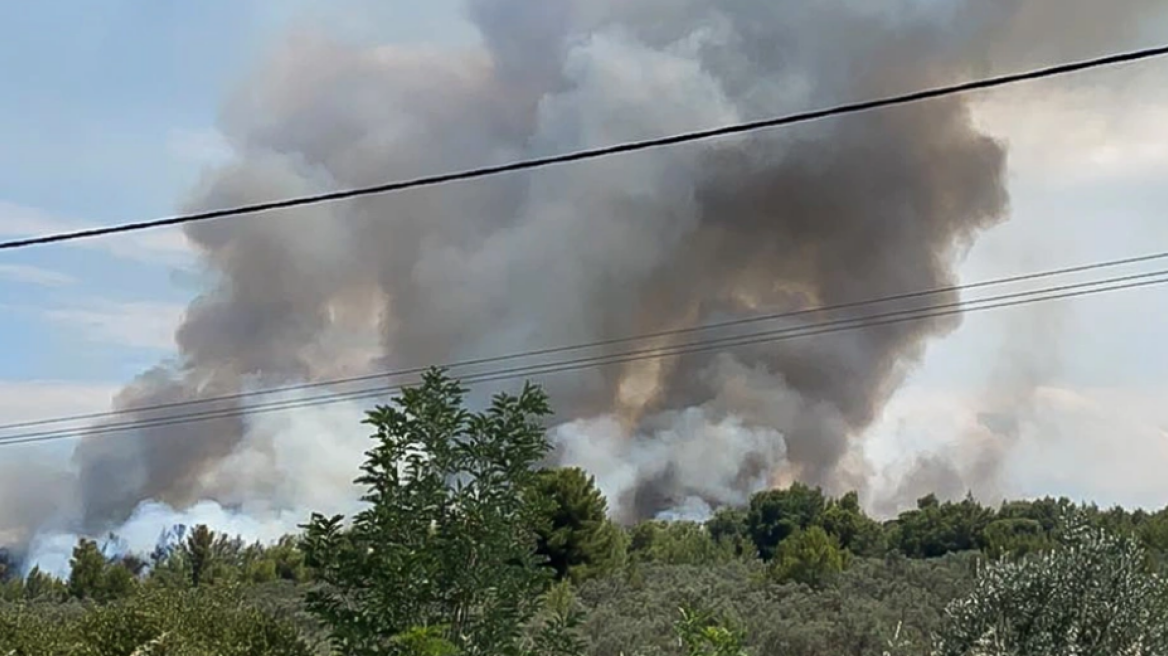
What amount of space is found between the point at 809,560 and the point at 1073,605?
639 cm

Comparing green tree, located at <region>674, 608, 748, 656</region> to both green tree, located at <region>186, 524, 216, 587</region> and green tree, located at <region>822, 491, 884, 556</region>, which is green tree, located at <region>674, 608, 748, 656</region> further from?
green tree, located at <region>186, 524, 216, 587</region>

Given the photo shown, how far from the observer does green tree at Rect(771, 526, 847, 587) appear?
43.0 feet

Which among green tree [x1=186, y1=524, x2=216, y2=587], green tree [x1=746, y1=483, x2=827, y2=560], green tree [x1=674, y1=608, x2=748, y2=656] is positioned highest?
green tree [x1=746, y1=483, x2=827, y2=560]

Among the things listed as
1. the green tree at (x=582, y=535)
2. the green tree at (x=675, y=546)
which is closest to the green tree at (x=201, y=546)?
the green tree at (x=582, y=535)

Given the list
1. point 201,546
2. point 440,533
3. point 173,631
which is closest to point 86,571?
point 201,546

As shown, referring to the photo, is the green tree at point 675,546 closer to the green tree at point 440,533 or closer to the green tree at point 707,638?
the green tree at point 440,533

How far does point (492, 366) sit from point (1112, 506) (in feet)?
40.2

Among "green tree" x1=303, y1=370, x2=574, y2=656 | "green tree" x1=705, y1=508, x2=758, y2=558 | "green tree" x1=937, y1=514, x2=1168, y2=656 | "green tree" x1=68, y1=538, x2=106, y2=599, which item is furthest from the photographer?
"green tree" x1=705, y1=508, x2=758, y2=558

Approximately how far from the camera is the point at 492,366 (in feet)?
73.6

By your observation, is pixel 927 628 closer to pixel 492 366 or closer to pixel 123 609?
pixel 123 609

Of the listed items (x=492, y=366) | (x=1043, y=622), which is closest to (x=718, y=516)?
(x=492, y=366)

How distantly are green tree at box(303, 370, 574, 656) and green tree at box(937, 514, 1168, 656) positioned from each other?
384 centimetres

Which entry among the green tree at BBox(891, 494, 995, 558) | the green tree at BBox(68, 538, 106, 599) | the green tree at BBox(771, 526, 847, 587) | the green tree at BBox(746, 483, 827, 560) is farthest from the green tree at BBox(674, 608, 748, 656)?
the green tree at BBox(746, 483, 827, 560)

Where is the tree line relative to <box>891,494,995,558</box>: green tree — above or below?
below
